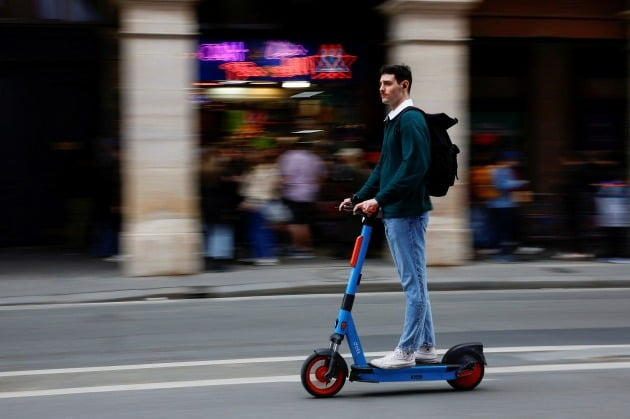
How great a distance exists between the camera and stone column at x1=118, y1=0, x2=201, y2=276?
37.0ft

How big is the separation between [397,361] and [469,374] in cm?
48

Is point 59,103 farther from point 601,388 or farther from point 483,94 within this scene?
point 601,388

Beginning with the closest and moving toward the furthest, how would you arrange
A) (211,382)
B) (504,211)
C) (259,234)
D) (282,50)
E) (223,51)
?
(211,382) < (259,234) < (504,211) < (223,51) < (282,50)

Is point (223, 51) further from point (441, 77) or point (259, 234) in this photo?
point (441, 77)

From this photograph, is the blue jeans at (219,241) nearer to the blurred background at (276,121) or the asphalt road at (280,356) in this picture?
the blurred background at (276,121)

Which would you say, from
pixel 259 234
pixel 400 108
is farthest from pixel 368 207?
pixel 259 234

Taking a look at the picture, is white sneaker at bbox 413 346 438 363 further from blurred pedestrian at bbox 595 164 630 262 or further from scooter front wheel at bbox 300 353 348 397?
blurred pedestrian at bbox 595 164 630 262

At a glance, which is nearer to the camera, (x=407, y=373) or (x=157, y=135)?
(x=407, y=373)

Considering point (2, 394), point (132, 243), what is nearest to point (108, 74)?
point (132, 243)

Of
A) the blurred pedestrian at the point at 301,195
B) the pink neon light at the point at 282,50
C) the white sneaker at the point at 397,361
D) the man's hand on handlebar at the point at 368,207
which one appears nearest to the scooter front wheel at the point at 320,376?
the white sneaker at the point at 397,361

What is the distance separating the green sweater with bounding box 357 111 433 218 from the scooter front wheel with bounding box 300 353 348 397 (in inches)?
36.0

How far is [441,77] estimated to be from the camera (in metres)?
12.0

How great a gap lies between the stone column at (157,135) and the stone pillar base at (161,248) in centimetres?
1

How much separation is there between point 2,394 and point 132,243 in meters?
5.57
